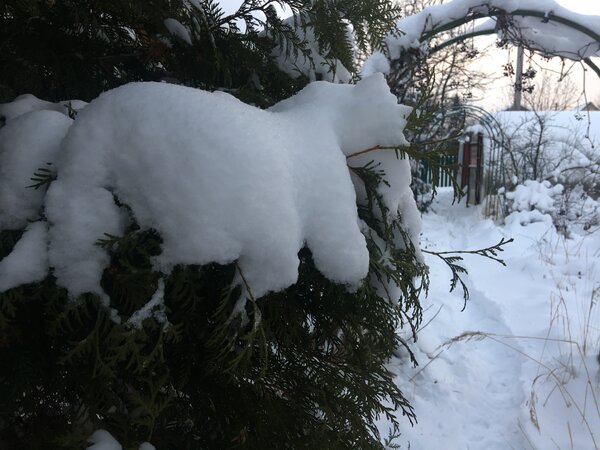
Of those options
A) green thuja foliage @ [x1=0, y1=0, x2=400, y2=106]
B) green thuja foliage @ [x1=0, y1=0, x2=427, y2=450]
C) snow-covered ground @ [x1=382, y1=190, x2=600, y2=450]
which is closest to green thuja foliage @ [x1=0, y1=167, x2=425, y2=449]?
green thuja foliage @ [x1=0, y1=0, x2=427, y2=450]

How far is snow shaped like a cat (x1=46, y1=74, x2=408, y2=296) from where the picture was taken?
77 cm

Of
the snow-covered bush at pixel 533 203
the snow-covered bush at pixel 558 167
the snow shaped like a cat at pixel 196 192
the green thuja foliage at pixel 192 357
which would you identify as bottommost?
the snow-covered bush at pixel 558 167

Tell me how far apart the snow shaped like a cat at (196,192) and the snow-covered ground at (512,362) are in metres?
1.64

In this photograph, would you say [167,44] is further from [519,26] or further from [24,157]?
[519,26]

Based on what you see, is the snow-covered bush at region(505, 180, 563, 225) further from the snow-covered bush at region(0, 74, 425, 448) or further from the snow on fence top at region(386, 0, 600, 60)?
the snow-covered bush at region(0, 74, 425, 448)

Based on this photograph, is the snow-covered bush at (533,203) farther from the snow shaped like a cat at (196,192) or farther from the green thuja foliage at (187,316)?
the snow shaped like a cat at (196,192)

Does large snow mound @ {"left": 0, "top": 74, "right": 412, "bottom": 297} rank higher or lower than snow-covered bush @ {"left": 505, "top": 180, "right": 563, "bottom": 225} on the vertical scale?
higher

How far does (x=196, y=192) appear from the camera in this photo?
0.77m

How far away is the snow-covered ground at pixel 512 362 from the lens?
220 cm

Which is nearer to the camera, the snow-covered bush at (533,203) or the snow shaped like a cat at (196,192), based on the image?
→ the snow shaped like a cat at (196,192)

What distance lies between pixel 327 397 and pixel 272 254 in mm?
451

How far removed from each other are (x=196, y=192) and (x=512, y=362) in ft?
9.42

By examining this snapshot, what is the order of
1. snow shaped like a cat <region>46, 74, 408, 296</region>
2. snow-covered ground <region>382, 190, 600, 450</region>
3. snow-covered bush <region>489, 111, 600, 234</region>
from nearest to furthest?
snow shaped like a cat <region>46, 74, 408, 296</region> < snow-covered ground <region>382, 190, 600, 450</region> < snow-covered bush <region>489, 111, 600, 234</region>

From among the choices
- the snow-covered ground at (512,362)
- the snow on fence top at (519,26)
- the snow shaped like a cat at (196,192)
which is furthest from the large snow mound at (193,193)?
the snow on fence top at (519,26)
